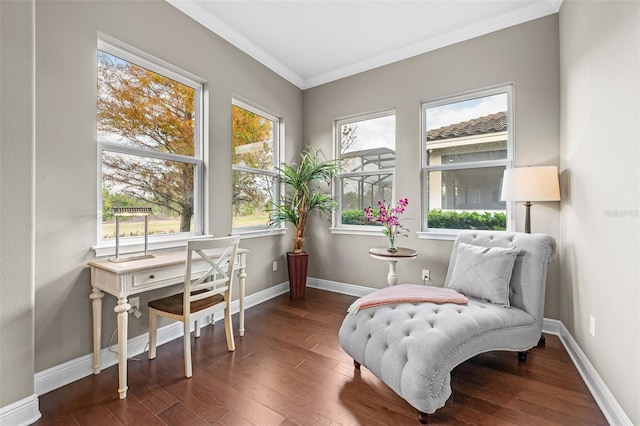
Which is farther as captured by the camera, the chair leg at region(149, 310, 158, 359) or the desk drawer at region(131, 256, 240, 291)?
the chair leg at region(149, 310, 158, 359)

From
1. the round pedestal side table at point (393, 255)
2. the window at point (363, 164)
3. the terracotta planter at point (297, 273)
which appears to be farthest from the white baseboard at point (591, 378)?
the terracotta planter at point (297, 273)

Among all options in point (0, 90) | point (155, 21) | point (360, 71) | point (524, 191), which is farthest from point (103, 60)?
point (524, 191)

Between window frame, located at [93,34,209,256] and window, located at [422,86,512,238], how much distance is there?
7.97ft

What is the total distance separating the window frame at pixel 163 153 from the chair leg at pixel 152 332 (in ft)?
1.76

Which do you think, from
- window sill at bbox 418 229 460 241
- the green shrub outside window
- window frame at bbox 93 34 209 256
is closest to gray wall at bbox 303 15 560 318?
window sill at bbox 418 229 460 241

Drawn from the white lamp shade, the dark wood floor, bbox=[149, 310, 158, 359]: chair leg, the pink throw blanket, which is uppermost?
the white lamp shade

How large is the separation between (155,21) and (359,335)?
295 centimetres

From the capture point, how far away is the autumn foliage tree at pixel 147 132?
2.11 m

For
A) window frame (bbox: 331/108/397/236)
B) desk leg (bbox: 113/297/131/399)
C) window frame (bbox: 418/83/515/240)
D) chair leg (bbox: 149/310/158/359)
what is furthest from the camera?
window frame (bbox: 331/108/397/236)

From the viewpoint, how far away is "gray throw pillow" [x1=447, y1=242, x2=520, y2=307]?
6.65 feet

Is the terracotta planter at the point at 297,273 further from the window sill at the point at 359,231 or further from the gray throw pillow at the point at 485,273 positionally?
the gray throw pillow at the point at 485,273

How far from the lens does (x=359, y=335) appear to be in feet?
5.90

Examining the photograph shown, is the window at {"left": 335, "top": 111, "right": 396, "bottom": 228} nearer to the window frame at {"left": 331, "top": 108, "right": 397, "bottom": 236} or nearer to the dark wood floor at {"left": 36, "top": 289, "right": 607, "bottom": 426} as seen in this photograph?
the window frame at {"left": 331, "top": 108, "right": 397, "bottom": 236}

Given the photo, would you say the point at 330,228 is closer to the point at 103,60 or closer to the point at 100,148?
the point at 100,148
